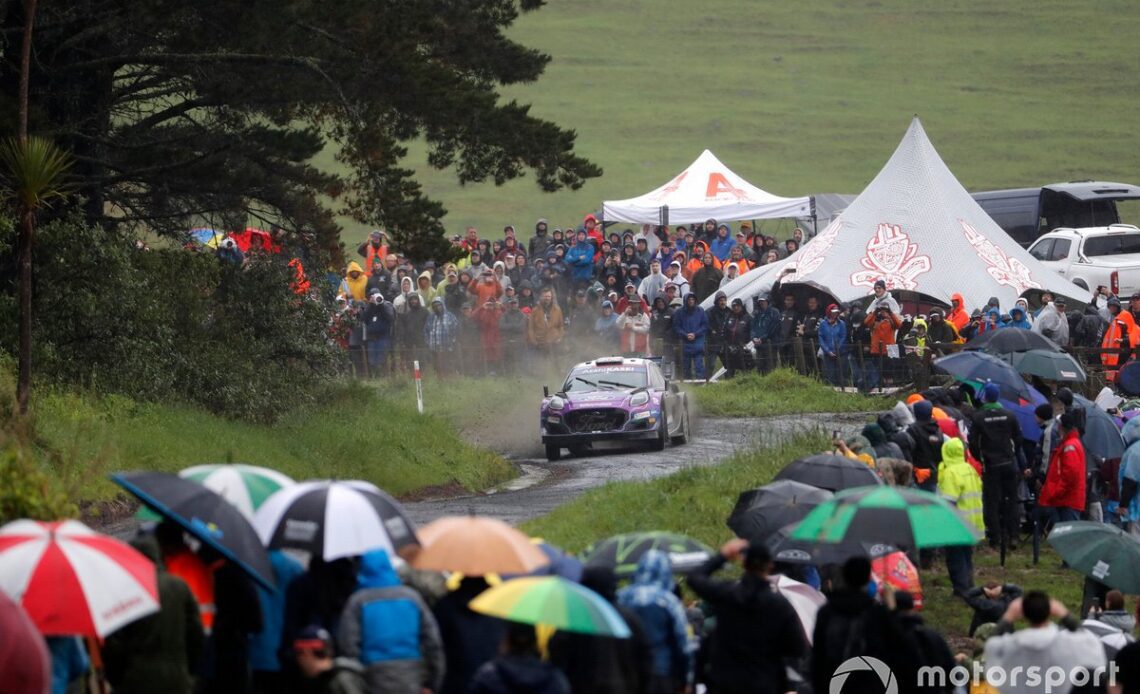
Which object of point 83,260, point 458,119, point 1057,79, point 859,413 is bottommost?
point 859,413

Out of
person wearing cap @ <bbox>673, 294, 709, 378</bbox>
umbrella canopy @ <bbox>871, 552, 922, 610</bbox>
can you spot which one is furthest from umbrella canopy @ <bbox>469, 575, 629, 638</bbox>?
person wearing cap @ <bbox>673, 294, 709, 378</bbox>

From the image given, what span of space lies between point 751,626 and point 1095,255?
3275 cm

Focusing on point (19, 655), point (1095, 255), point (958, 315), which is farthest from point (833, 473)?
point (1095, 255)

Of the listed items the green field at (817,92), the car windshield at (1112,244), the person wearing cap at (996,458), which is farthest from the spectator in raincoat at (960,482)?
the green field at (817,92)

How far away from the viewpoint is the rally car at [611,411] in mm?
28656

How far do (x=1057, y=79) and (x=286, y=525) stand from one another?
9628cm

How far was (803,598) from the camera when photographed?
508 inches

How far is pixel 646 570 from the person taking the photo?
9.72 meters

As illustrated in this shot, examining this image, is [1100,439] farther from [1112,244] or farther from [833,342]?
[1112,244]

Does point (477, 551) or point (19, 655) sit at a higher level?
point (477, 551)

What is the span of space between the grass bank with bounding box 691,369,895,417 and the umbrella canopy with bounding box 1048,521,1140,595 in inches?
667

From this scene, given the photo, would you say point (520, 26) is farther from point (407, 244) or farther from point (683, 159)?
point (407, 244)

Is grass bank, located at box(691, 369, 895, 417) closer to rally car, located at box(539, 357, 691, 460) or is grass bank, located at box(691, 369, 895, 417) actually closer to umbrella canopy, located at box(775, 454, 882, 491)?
rally car, located at box(539, 357, 691, 460)

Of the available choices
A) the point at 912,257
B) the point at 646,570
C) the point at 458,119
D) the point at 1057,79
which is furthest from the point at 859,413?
the point at 1057,79
